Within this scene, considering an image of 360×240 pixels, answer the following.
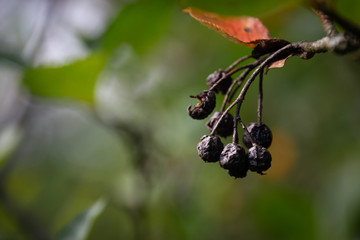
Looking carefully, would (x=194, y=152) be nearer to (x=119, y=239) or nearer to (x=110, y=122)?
(x=110, y=122)

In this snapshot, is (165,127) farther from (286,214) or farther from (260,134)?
(260,134)

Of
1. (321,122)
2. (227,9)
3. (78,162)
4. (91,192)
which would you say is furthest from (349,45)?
(78,162)

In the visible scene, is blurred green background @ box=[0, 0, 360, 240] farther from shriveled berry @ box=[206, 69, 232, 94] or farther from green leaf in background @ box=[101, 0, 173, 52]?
shriveled berry @ box=[206, 69, 232, 94]

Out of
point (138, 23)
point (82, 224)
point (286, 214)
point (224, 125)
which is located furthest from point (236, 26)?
point (286, 214)

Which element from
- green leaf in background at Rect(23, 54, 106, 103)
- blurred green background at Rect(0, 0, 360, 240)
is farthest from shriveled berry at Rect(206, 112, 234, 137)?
green leaf in background at Rect(23, 54, 106, 103)

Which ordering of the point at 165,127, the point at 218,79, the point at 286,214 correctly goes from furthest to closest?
the point at 165,127 < the point at 286,214 < the point at 218,79

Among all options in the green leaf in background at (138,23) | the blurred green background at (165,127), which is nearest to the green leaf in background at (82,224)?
the blurred green background at (165,127)

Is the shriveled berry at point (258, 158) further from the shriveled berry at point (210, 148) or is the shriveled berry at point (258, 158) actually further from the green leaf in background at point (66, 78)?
the green leaf in background at point (66, 78)

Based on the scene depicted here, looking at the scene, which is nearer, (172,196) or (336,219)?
(336,219)
